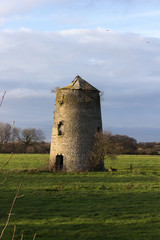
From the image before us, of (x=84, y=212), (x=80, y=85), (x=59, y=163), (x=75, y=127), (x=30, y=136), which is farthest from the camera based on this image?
(x=30, y=136)

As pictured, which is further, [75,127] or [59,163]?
[59,163]

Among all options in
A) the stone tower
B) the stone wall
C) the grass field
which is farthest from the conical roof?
the grass field

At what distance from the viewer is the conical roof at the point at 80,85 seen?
26355 mm

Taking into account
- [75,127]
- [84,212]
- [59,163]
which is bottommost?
[84,212]

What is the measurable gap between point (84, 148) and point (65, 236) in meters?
17.0

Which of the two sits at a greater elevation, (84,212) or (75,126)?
(75,126)

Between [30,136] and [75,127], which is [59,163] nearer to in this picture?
[75,127]

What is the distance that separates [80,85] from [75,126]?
136 inches

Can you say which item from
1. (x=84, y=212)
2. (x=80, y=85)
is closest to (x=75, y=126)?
(x=80, y=85)

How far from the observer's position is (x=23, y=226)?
938 cm

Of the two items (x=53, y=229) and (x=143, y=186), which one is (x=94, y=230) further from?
(x=143, y=186)

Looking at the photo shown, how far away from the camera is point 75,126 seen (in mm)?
25594

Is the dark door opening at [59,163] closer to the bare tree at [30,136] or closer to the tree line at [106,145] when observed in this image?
the tree line at [106,145]

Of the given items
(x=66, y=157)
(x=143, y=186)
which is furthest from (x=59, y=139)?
(x=143, y=186)
